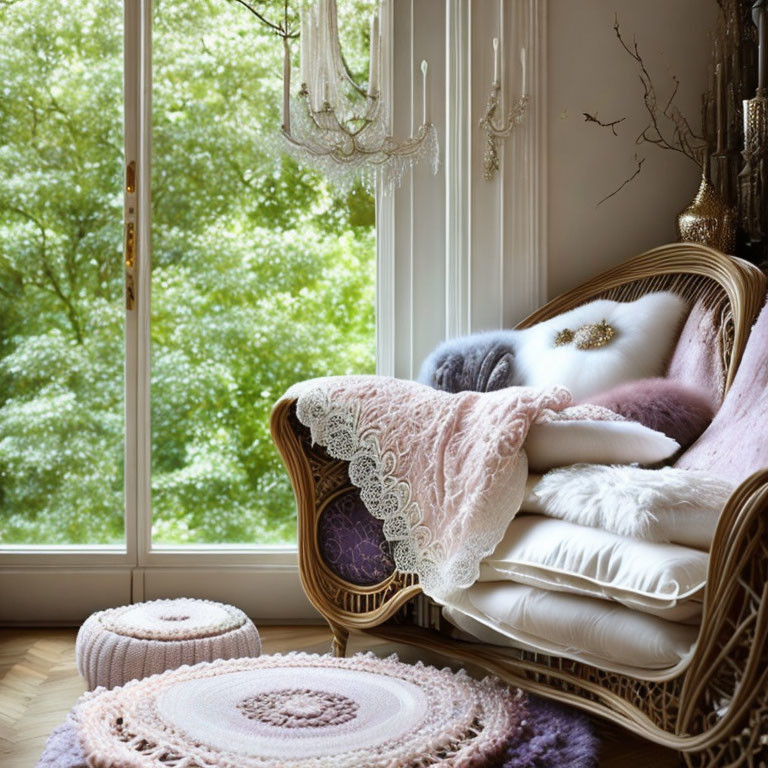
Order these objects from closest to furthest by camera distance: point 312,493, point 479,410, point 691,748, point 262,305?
1. point 691,748
2. point 479,410
3. point 312,493
4. point 262,305

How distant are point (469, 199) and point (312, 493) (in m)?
1.10

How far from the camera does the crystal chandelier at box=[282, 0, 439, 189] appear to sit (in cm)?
220

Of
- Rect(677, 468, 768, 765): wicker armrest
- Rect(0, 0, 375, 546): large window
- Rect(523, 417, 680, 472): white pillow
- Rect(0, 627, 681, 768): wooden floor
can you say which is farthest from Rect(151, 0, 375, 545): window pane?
Rect(677, 468, 768, 765): wicker armrest

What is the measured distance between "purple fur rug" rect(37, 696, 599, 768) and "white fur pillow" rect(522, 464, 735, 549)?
1.25 feet

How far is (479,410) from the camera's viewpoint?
6.60 feet

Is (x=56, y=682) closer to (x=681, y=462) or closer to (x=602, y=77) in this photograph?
(x=681, y=462)

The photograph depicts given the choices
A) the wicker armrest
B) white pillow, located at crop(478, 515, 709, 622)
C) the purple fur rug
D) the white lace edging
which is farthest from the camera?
the white lace edging

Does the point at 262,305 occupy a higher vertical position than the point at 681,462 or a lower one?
higher

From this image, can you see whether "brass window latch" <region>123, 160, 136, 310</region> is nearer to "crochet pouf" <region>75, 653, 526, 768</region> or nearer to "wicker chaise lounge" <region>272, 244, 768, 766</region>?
"wicker chaise lounge" <region>272, 244, 768, 766</region>

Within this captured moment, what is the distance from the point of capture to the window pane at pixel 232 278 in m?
3.11

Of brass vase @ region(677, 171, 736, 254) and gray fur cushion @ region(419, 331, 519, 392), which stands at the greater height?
brass vase @ region(677, 171, 736, 254)

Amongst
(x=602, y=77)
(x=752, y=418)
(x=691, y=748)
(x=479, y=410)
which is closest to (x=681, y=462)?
(x=752, y=418)

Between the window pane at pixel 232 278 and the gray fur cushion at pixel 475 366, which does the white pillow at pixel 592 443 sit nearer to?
the gray fur cushion at pixel 475 366

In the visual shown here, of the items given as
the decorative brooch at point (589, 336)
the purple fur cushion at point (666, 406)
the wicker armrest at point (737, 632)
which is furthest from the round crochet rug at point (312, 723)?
the decorative brooch at point (589, 336)
